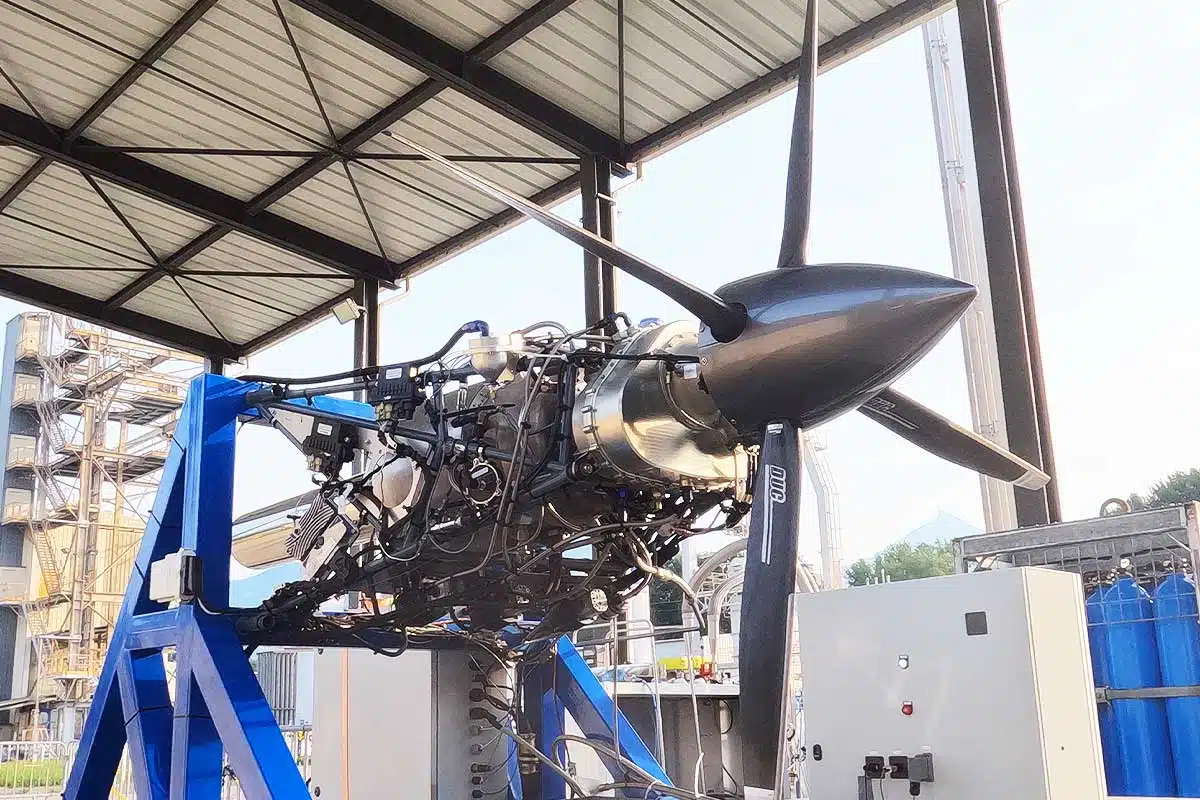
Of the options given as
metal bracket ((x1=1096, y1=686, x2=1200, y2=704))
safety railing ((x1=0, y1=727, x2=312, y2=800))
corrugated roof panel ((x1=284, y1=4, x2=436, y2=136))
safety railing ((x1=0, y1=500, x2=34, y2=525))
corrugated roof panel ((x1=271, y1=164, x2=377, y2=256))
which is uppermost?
corrugated roof panel ((x1=284, y1=4, x2=436, y2=136))

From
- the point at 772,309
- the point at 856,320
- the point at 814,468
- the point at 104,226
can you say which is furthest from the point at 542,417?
the point at 814,468

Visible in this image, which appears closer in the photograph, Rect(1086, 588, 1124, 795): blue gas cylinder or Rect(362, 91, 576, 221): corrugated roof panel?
Rect(1086, 588, 1124, 795): blue gas cylinder

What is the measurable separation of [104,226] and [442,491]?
31.4 feet

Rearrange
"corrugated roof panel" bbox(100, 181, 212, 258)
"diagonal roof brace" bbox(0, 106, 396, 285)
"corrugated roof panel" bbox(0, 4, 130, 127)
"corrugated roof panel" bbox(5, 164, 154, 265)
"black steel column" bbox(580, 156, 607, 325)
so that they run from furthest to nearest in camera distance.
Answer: "corrugated roof panel" bbox(100, 181, 212, 258) → "corrugated roof panel" bbox(5, 164, 154, 265) → "diagonal roof brace" bbox(0, 106, 396, 285) → "black steel column" bbox(580, 156, 607, 325) → "corrugated roof panel" bbox(0, 4, 130, 127)

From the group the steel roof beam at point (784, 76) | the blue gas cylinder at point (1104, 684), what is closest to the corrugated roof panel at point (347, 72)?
the steel roof beam at point (784, 76)

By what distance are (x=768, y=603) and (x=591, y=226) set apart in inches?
268

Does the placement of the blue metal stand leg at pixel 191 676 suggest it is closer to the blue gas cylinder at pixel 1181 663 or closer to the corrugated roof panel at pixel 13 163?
the blue gas cylinder at pixel 1181 663

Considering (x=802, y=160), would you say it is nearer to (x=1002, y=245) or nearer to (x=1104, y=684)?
(x=1002, y=245)

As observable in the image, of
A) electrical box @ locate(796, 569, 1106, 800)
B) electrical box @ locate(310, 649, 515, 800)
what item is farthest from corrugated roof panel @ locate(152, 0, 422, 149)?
electrical box @ locate(796, 569, 1106, 800)

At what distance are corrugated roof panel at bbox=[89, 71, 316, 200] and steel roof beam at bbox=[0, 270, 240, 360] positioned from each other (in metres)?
3.51

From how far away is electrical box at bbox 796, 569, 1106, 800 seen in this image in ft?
13.7

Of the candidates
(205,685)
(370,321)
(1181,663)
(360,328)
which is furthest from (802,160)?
(360,328)

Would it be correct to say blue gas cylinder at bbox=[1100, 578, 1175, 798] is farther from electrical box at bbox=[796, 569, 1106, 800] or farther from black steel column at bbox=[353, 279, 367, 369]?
black steel column at bbox=[353, 279, 367, 369]

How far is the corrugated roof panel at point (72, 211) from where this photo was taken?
1170cm
